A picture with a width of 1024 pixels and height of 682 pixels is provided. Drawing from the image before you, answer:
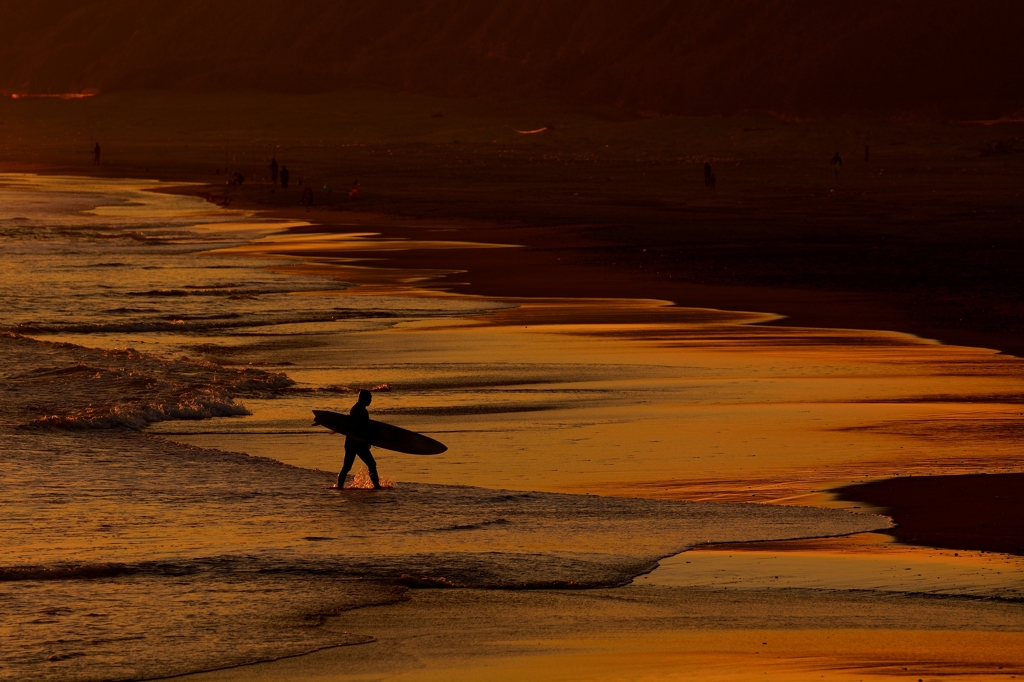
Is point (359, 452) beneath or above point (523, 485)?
above

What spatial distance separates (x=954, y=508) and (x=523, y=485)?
3.47 m

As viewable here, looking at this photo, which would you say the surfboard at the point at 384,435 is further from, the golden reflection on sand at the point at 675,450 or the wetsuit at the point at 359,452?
the golden reflection on sand at the point at 675,450

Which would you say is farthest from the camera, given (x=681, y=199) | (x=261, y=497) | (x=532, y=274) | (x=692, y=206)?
(x=681, y=199)

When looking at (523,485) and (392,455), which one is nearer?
(523,485)

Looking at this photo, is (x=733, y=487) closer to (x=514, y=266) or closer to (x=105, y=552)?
(x=105, y=552)

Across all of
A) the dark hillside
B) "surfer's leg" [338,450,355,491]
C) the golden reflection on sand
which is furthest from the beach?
the dark hillside

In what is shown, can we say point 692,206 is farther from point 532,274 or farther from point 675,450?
point 675,450

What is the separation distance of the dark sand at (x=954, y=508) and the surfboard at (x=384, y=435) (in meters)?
3.54

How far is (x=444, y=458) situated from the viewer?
1509cm

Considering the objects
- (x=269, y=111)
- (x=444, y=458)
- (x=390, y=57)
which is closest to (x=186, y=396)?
(x=444, y=458)

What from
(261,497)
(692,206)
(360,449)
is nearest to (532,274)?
(692,206)

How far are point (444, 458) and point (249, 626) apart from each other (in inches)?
211

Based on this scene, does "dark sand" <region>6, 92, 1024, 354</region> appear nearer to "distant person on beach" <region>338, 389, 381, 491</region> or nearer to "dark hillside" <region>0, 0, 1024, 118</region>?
"distant person on beach" <region>338, 389, 381, 491</region>

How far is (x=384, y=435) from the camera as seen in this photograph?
14.3 metres
